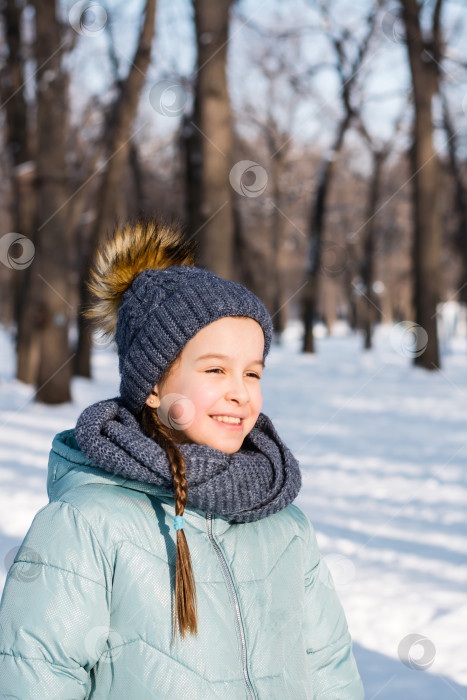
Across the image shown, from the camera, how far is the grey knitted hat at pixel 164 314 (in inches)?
73.0

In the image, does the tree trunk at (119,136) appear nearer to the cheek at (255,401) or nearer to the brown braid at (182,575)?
the cheek at (255,401)

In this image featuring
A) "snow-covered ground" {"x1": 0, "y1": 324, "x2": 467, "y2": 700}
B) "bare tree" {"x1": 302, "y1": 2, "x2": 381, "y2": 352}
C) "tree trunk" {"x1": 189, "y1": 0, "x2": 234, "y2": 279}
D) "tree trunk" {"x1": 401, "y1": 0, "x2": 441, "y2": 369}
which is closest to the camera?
"snow-covered ground" {"x1": 0, "y1": 324, "x2": 467, "y2": 700}

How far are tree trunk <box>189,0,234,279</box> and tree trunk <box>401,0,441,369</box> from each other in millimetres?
6352

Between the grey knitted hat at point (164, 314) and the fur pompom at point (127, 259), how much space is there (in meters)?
0.10

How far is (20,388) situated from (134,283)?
11.7m

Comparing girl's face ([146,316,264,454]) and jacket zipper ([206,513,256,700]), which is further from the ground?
girl's face ([146,316,264,454])

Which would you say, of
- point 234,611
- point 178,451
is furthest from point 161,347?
point 234,611

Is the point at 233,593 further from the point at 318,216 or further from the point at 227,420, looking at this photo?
the point at 318,216

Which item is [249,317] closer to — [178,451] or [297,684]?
[178,451]

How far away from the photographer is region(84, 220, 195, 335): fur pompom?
209 centimetres

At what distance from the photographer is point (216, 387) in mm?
1817

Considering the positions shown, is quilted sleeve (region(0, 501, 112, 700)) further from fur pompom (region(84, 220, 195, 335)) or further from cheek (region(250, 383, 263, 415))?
fur pompom (region(84, 220, 195, 335))

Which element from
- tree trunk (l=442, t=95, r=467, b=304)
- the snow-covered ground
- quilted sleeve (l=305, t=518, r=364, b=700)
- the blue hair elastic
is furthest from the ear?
tree trunk (l=442, t=95, r=467, b=304)

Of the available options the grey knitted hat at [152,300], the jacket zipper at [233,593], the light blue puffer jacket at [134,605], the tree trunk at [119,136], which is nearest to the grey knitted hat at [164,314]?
the grey knitted hat at [152,300]
